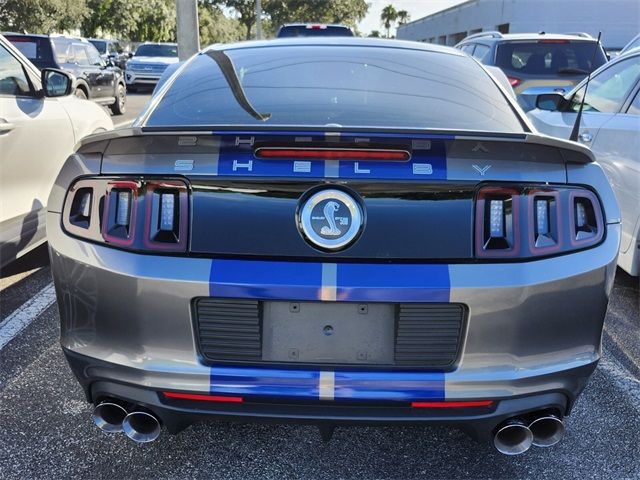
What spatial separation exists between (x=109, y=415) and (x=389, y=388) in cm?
99

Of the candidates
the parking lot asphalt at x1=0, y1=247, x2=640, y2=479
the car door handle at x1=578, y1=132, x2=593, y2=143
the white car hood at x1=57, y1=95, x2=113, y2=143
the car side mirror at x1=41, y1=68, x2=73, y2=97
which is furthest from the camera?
the white car hood at x1=57, y1=95, x2=113, y2=143

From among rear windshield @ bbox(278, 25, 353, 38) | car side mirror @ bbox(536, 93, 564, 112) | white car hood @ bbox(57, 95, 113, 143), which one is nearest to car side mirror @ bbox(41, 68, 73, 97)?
white car hood @ bbox(57, 95, 113, 143)

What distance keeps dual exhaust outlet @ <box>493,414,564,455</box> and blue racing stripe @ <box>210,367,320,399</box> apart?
0.67 m

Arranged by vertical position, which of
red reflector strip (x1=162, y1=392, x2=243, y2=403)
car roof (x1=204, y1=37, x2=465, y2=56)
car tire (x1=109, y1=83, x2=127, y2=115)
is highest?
car roof (x1=204, y1=37, x2=465, y2=56)

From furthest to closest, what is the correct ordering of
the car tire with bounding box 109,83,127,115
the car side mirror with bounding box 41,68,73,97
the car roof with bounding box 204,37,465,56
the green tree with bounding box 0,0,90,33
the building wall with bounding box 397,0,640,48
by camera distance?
the building wall with bounding box 397,0,640,48
the green tree with bounding box 0,0,90,33
the car tire with bounding box 109,83,127,115
the car side mirror with bounding box 41,68,73,97
the car roof with bounding box 204,37,465,56

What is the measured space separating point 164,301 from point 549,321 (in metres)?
1.22

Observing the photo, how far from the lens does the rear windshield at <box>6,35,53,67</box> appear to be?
32.4 ft

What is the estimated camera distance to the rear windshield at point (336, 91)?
2.47 meters

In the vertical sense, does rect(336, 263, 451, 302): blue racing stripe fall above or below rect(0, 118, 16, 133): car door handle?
below

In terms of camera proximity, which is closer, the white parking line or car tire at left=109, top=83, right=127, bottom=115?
the white parking line

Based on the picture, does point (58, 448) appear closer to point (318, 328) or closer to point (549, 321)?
point (318, 328)

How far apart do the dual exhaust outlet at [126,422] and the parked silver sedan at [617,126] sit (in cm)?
302

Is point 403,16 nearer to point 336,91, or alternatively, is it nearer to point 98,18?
point 98,18

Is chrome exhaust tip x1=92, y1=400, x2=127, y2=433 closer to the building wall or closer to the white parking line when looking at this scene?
the white parking line
